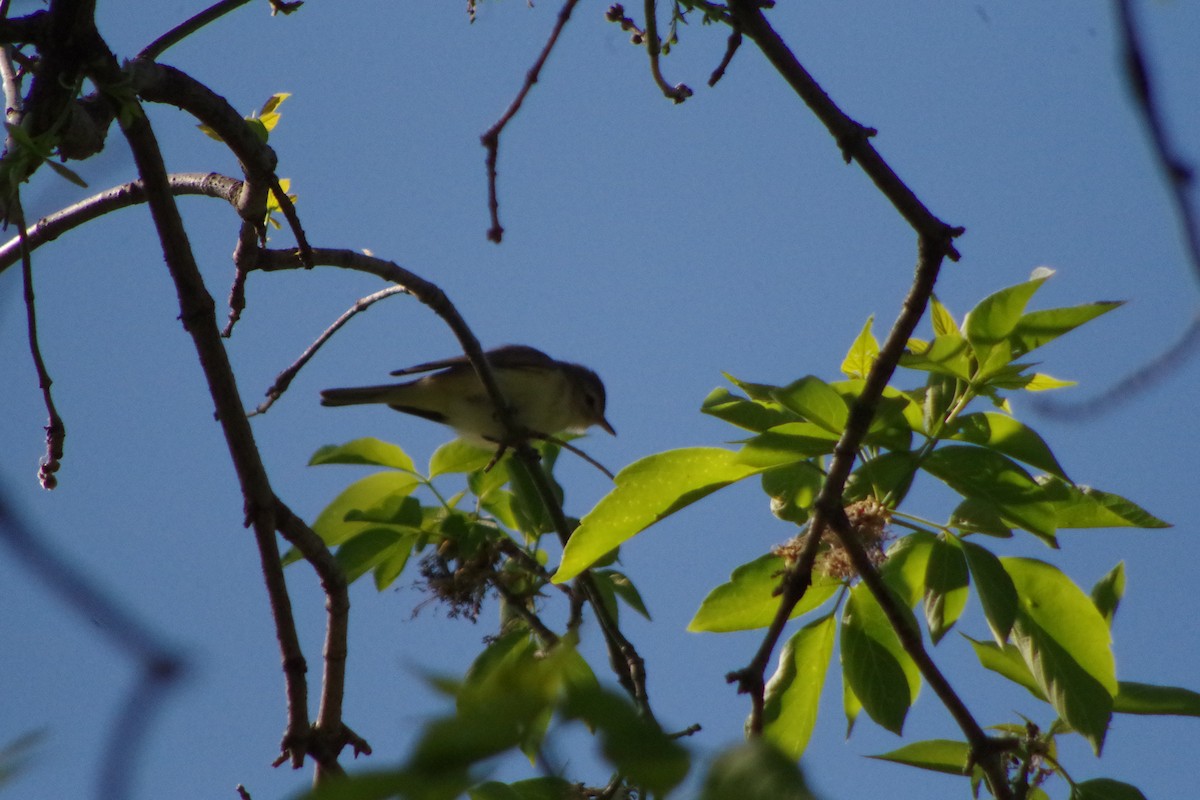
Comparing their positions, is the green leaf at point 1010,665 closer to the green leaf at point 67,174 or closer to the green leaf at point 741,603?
the green leaf at point 741,603

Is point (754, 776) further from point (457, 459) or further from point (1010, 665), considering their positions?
point (457, 459)

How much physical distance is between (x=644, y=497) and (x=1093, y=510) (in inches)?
34.1

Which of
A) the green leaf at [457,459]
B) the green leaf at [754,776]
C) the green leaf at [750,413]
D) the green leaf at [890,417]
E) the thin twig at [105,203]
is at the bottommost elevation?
the green leaf at [754,776]

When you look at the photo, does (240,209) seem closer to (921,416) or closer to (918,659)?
(921,416)

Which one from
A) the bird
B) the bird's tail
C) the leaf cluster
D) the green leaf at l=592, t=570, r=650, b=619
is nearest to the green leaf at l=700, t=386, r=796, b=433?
the leaf cluster

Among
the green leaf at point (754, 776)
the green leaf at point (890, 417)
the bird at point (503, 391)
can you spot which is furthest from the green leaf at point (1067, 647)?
the bird at point (503, 391)

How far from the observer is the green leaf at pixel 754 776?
2.29 ft

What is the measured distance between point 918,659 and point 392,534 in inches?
71.3

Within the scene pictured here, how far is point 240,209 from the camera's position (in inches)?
110

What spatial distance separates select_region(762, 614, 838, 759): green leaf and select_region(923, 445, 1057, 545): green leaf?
46 cm

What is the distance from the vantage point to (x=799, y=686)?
2387 millimetres

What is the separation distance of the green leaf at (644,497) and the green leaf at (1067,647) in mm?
656

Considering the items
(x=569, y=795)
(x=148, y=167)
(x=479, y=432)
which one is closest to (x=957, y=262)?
(x=569, y=795)

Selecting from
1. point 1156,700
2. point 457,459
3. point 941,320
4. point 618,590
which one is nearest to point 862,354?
point 941,320
